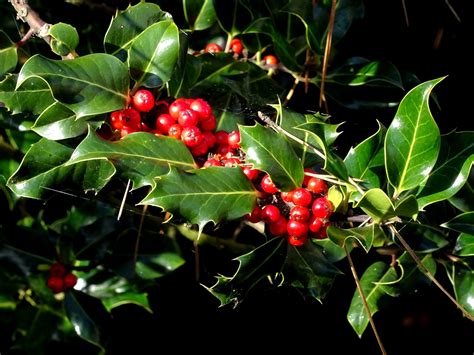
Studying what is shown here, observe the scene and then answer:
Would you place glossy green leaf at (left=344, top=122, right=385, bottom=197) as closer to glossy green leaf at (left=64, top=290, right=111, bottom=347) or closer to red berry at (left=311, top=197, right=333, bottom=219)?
red berry at (left=311, top=197, right=333, bottom=219)

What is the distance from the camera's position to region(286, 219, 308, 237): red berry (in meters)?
1.24

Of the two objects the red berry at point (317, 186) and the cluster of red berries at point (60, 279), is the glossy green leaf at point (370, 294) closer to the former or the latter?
the red berry at point (317, 186)

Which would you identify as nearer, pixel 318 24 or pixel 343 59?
pixel 318 24

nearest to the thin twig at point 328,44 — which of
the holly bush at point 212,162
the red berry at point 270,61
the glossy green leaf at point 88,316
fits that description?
the holly bush at point 212,162

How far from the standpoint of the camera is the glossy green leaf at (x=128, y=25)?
1.35 meters

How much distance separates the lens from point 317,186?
126cm

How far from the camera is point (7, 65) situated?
4.70 feet

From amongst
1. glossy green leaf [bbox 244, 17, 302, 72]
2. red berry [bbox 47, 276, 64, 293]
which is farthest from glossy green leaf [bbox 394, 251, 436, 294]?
red berry [bbox 47, 276, 64, 293]

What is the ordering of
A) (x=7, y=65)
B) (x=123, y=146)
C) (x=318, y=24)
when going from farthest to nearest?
1. (x=318, y=24)
2. (x=7, y=65)
3. (x=123, y=146)

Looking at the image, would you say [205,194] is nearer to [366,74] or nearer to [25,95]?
[25,95]

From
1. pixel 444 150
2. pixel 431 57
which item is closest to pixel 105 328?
pixel 444 150

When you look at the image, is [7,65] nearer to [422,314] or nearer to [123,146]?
[123,146]

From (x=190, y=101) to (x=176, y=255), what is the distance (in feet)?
2.10

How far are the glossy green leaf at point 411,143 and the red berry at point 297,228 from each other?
0.17 metres
